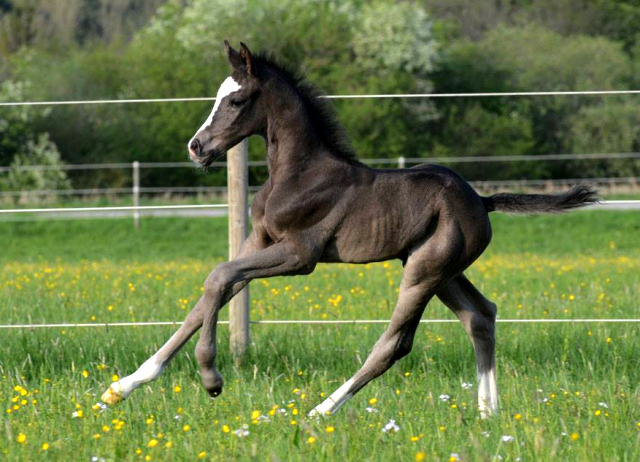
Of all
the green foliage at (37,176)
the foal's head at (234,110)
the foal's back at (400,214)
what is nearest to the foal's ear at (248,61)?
the foal's head at (234,110)

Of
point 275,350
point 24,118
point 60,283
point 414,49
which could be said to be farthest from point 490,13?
point 275,350

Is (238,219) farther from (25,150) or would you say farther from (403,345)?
(25,150)

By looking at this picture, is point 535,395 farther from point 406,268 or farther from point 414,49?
point 414,49

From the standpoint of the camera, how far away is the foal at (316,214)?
15.5ft

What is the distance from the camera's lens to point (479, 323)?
5.36 metres

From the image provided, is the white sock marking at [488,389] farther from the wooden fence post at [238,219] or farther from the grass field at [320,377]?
the wooden fence post at [238,219]

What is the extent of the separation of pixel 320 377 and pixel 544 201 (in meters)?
1.47

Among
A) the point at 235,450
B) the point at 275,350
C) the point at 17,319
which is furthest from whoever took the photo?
the point at 17,319

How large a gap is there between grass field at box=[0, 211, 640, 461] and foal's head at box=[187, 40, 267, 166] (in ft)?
3.76

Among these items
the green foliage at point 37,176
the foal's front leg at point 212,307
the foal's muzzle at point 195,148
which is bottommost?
the green foliage at point 37,176

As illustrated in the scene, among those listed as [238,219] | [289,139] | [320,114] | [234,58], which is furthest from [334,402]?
[238,219]

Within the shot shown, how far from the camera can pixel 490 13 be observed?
5238 cm

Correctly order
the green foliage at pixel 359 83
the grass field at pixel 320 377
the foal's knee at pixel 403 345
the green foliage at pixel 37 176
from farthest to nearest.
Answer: the green foliage at pixel 359 83 → the green foliage at pixel 37 176 → the foal's knee at pixel 403 345 → the grass field at pixel 320 377

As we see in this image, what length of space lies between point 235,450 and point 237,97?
1.52 metres
